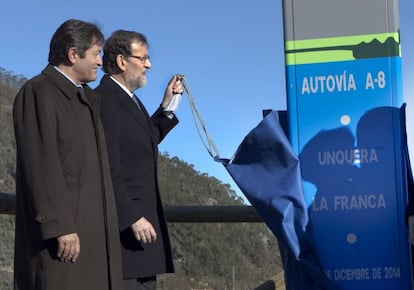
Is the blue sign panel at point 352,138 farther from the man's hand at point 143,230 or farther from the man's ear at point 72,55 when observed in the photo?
the man's ear at point 72,55

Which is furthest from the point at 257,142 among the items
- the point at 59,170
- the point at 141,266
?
the point at 59,170

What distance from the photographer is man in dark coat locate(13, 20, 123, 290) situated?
9.69 ft

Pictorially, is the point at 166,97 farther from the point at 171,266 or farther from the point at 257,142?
the point at 171,266

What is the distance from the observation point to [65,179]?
3037mm

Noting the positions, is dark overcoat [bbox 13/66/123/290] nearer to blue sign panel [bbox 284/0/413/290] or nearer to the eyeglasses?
the eyeglasses

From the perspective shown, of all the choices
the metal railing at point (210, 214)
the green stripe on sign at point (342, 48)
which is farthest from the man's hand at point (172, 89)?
the metal railing at point (210, 214)

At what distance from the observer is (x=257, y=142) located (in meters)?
3.66

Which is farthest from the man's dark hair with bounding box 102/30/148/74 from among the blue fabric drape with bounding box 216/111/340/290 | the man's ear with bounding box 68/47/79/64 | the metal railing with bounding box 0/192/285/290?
the metal railing with bounding box 0/192/285/290

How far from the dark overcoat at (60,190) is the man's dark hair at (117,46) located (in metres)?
0.47

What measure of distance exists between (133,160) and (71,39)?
63 centimetres

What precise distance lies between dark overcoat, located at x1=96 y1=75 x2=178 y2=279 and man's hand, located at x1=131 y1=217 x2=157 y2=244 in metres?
0.02

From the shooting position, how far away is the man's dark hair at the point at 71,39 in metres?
3.20

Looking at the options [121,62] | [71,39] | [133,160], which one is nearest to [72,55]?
[71,39]

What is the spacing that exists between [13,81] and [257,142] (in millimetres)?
29324
